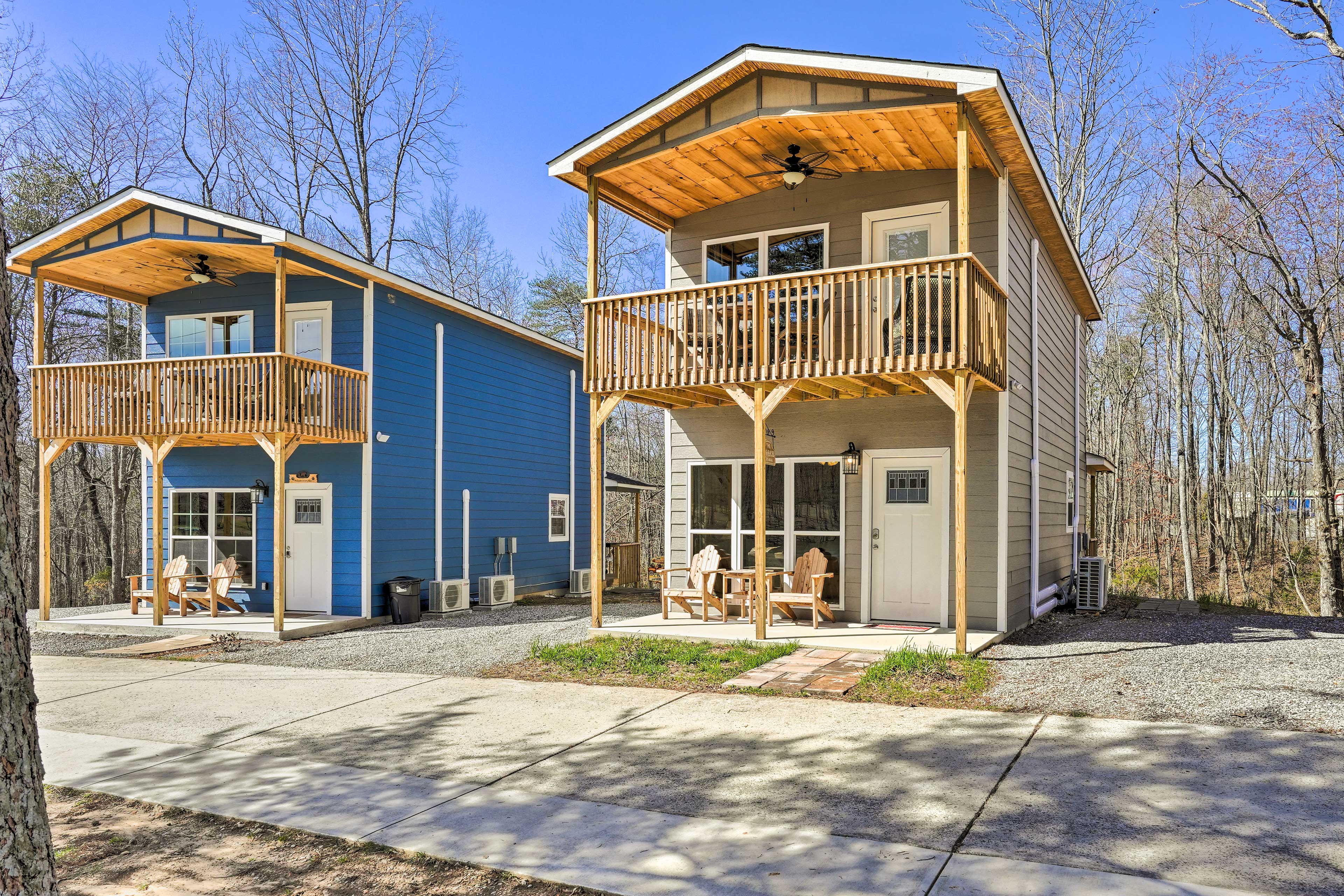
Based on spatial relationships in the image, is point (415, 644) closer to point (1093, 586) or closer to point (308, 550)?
point (308, 550)

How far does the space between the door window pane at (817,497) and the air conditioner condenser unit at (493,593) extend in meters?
6.06

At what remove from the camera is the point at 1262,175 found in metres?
14.7

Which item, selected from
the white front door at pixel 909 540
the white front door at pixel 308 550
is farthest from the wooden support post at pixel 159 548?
the white front door at pixel 909 540

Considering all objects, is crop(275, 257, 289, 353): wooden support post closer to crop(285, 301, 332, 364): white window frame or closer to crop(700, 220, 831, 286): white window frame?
crop(285, 301, 332, 364): white window frame

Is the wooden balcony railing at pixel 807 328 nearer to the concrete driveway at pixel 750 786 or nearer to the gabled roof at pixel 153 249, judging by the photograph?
the concrete driveway at pixel 750 786

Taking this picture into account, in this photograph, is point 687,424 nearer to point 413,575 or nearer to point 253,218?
point 413,575

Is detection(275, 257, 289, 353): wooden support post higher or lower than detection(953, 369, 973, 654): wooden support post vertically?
higher

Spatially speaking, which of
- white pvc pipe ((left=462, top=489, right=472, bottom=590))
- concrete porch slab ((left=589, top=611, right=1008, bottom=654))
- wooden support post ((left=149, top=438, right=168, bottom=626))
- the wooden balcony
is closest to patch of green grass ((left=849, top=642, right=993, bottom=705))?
concrete porch slab ((left=589, top=611, right=1008, bottom=654))

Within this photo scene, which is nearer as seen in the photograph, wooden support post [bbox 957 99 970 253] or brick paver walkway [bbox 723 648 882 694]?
brick paver walkway [bbox 723 648 882 694]

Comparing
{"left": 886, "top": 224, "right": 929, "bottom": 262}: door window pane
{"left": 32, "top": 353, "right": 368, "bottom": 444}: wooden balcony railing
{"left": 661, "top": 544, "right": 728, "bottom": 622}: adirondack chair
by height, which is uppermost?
{"left": 886, "top": 224, "right": 929, "bottom": 262}: door window pane

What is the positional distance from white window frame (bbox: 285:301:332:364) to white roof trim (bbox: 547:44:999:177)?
17.0ft

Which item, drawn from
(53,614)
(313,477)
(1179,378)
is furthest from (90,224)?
(1179,378)

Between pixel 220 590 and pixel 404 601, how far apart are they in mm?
2897

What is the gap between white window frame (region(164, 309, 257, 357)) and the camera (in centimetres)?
1362
